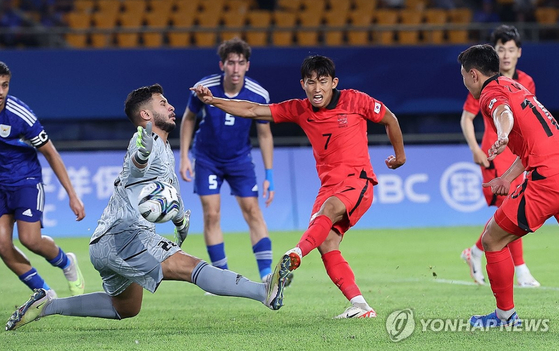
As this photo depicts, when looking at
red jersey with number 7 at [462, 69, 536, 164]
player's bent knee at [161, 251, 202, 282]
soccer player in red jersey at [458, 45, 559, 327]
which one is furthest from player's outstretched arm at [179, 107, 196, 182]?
soccer player in red jersey at [458, 45, 559, 327]

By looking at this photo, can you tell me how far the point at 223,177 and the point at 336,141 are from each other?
276cm

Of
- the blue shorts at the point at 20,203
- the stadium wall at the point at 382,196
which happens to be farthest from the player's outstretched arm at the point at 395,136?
the stadium wall at the point at 382,196

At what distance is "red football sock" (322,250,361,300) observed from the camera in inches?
257

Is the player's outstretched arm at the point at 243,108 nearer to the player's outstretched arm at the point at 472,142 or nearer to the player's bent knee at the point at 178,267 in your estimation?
the player's bent knee at the point at 178,267

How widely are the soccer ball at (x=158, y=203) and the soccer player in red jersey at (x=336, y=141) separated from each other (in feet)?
4.49

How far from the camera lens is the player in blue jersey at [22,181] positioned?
24.4 feet

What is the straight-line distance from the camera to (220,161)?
9.08m

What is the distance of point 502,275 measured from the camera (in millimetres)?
5742

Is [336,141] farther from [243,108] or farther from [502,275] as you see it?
[502,275]

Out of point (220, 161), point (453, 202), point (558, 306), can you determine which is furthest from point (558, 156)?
point (453, 202)

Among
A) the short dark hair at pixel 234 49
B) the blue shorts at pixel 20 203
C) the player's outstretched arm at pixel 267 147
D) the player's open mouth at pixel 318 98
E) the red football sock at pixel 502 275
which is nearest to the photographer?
the red football sock at pixel 502 275

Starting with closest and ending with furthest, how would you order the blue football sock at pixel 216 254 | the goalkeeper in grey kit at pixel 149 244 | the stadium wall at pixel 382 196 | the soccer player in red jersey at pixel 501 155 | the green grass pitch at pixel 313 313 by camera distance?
the green grass pitch at pixel 313 313 < the goalkeeper in grey kit at pixel 149 244 < the soccer player in red jersey at pixel 501 155 < the blue football sock at pixel 216 254 < the stadium wall at pixel 382 196

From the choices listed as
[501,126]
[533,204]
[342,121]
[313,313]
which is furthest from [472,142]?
[501,126]

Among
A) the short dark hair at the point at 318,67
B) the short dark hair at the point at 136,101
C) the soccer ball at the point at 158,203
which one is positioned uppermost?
the short dark hair at the point at 318,67
